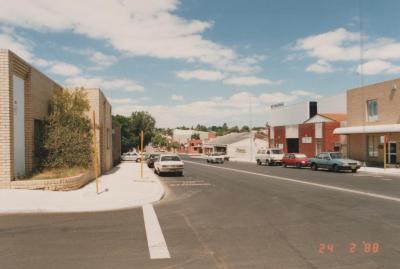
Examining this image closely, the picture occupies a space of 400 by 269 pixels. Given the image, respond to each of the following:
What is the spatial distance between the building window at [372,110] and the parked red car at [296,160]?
287 inches

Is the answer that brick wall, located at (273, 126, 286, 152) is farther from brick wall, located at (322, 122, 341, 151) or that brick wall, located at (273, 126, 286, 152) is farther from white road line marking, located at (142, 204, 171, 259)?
white road line marking, located at (142, 204, 171, 259)

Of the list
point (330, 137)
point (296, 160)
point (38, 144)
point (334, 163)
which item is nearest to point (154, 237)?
point (38, 144)

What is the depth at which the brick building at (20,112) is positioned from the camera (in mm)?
15070

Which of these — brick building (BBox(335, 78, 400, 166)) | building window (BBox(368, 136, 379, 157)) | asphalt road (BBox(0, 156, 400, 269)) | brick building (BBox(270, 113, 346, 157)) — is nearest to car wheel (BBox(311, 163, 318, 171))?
brick building (BBox(335, 78, 400, 166))

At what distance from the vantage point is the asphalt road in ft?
22.1

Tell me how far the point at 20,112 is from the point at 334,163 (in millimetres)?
23284

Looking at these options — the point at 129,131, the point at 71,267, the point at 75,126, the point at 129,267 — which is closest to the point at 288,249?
the point at 129,267

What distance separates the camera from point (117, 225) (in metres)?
9.75

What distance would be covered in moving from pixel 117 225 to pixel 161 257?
10.2 ft

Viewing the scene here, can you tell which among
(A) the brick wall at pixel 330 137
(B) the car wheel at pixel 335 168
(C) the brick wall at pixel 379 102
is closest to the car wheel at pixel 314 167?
(B) the car wheel at pixel 335 168

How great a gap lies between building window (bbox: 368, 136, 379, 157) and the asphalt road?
24444 millimetres

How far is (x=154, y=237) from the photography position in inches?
332

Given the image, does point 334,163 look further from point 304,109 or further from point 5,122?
point 304,109

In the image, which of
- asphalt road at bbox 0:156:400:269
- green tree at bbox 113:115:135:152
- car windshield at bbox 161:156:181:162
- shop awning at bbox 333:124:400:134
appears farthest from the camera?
green tree at bbox 113:115:135:152
